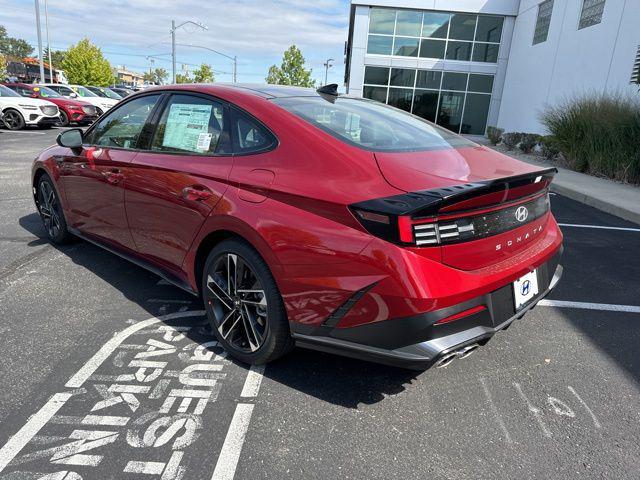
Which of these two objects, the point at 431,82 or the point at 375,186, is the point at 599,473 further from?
the point at 431,82

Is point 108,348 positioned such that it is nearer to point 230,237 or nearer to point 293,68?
point 230,237

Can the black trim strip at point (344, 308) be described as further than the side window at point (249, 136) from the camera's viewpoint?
No

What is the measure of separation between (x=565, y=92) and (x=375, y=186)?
60.6ft

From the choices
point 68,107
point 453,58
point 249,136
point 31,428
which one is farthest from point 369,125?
point 453,58

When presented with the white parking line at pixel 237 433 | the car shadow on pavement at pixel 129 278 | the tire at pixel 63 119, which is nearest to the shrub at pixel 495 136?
the tire at pixel 63 119

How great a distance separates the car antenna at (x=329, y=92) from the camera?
11.2ft

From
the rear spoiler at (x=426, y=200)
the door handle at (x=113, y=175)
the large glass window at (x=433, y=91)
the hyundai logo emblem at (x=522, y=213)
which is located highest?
the large glass window at (x=433, y=91)

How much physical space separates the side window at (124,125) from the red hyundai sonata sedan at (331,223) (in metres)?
0.05

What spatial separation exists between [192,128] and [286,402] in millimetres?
1855

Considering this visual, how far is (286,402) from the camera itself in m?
2.56

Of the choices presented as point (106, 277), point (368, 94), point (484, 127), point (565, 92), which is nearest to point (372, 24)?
point (368, 94)

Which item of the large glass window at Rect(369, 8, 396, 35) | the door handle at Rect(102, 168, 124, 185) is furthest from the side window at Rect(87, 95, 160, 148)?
the large glass window at Rect(369, 8, 396, 35)

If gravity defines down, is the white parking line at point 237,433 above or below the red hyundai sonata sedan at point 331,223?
below

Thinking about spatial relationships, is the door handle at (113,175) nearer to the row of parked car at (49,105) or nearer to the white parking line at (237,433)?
the white parking line at (237,433)
